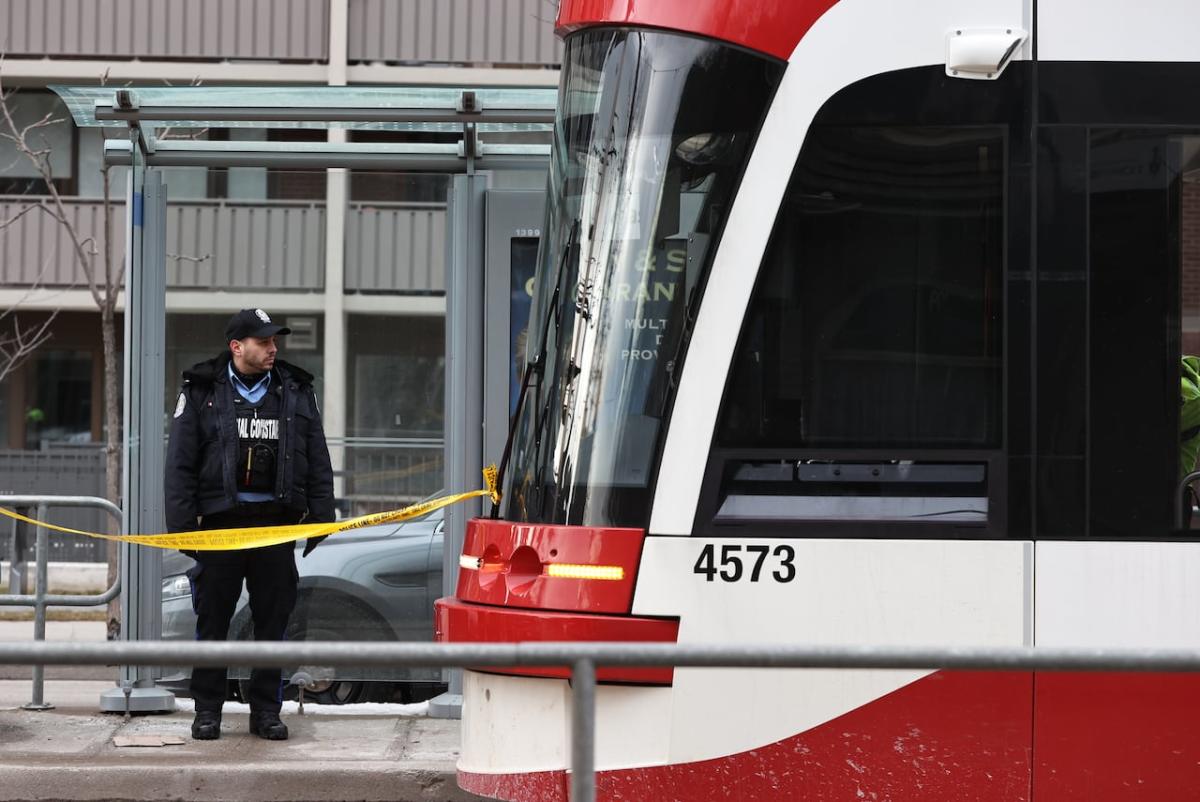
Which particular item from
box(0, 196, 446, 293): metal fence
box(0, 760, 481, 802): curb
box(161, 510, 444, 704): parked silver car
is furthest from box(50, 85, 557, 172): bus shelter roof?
box(0, 760, 481, 802): curb

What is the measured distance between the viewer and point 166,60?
19.1 m

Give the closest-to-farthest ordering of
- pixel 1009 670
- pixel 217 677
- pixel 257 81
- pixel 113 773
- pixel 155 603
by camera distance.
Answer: pixel 1009 670, pixel 113 773, pixel 217 677, pixel 155 603, pixel 257 81

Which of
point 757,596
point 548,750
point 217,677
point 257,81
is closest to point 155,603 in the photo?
point 217,677

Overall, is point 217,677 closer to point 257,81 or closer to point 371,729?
point 371,729

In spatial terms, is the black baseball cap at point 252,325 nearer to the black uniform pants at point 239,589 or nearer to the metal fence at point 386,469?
the black uniform pants at point 239,589

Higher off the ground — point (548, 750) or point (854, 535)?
point (854, 535)

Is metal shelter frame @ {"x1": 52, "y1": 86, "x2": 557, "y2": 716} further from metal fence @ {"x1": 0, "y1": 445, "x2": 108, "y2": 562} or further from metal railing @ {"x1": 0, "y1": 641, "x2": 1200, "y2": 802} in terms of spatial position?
metal fence @ {"x1": 0, "y1": 445, "x2": 108, "y2": 562}

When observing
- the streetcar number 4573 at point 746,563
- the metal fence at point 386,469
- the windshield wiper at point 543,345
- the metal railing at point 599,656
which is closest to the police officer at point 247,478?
the metal fence at point 386,469

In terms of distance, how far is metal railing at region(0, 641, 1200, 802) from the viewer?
2.93m

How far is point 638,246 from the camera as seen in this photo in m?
4.38

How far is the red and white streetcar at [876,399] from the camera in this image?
4262 mm

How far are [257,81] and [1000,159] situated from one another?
51.9 ft

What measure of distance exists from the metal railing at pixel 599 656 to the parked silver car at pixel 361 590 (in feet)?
14.3

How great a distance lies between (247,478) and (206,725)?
3.74 feet
